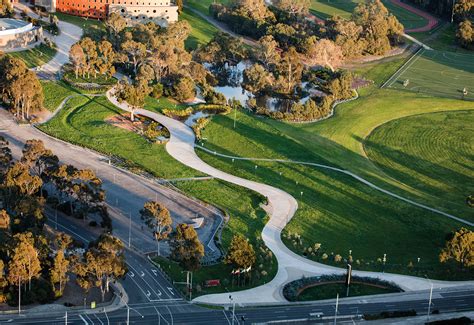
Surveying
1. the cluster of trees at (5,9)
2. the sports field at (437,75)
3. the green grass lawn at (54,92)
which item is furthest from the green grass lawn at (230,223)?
the cluster of trees at (5,9)

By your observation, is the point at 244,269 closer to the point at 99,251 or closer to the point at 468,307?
the point at 99,251

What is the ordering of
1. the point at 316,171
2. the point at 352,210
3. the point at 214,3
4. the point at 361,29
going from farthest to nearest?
1. the point at 214,3
2. the point at 361,29
3. the point at 316,171
4. the point at 352,210

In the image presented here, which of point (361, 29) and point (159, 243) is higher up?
point (361, 29)

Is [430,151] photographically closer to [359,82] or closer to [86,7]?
[359,82]

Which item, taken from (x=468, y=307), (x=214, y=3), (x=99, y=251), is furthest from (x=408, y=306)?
(x=214, y=3)

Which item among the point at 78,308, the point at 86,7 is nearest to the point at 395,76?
the point at 86,7

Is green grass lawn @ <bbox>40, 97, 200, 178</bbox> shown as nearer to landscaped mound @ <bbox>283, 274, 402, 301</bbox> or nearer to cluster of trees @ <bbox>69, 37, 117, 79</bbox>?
cluster of trees @ <bbox>69, 37, 117, 79</bbox>

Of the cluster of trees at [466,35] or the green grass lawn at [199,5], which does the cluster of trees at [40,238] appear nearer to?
the green grass lawn at [199,5]
